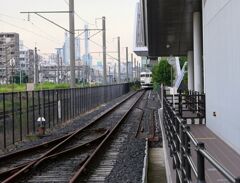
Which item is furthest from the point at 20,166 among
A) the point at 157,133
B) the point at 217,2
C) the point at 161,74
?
the point at 161,74

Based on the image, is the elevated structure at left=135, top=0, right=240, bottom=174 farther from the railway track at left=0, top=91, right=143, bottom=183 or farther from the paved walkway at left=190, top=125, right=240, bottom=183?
the railway track at left=0, top=91, right=143, bottom=183

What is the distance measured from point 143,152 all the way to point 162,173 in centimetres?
395

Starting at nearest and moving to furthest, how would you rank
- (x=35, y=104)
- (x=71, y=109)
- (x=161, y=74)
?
(x=35, y=104)
(x=71, y=109)
(x=161, y=74)

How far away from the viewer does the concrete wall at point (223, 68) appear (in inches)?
456

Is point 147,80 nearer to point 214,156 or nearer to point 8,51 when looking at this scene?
point 8,51

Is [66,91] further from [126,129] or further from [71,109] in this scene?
[126,129]

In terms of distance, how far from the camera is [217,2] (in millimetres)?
14734

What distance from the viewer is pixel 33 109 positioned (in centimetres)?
2323

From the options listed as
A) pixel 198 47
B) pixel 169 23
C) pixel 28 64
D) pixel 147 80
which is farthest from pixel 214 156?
pixel 147 80

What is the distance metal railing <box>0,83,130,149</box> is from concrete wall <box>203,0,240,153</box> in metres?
7.58

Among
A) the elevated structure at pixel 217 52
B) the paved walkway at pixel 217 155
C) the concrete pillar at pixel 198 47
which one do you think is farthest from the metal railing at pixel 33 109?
the concrete pillar at pixel 198 47

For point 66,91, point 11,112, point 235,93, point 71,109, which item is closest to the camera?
point 235,93

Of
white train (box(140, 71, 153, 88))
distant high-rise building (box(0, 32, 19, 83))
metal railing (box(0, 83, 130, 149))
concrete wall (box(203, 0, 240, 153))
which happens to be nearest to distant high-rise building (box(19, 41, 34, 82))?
distant high-rise building (box(0, 32, 19, 83))

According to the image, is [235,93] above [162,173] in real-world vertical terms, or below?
above
